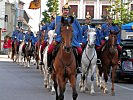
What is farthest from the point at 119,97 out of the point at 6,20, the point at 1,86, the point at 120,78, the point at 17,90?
the point at 6,20

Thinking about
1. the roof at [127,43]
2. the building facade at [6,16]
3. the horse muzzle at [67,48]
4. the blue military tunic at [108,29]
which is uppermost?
the building facade at [6,16]

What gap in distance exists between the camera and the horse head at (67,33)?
12258 mm

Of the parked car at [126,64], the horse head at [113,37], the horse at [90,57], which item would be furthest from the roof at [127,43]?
the horse at [90,57]

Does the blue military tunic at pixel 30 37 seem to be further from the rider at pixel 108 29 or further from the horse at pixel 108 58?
the horse at pixel 108 58

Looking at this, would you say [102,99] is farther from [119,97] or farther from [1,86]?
[1,86]

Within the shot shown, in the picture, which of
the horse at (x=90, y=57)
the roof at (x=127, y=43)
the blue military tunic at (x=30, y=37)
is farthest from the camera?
the blue military tunic at (x=30, y=37)

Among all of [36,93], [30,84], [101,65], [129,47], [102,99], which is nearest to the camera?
[102,99]

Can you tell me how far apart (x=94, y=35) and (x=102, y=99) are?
240cm

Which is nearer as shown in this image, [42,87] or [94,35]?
[94,35]

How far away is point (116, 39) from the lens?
1792 cm

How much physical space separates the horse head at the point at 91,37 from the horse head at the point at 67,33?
15.2 ft

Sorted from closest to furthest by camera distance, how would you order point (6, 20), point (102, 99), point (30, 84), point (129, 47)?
point (102, 99)
point (30, 84)
point (129, 47)
point (6, 20)

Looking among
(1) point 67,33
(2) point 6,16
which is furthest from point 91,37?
(2) point 6,16

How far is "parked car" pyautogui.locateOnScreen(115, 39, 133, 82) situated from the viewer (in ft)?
77.0
